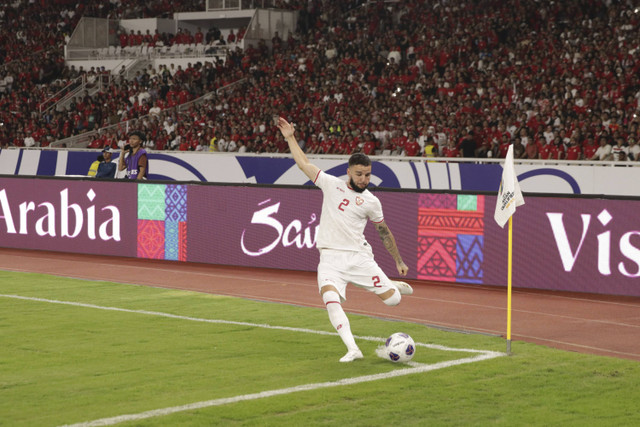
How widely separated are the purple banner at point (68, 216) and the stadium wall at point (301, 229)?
0.07 feet

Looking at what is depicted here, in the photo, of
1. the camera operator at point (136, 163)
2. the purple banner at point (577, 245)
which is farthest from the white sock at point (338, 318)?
the camera operator at point (136, 163)

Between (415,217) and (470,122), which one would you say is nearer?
(415,217)

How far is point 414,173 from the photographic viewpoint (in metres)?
24.3

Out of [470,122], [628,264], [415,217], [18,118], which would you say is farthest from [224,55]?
[628,264]

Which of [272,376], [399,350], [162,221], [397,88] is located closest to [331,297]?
[399,350]

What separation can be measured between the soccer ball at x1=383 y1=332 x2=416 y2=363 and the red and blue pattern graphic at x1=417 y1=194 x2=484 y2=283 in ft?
21.7

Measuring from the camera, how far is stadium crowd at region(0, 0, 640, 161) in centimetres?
2509

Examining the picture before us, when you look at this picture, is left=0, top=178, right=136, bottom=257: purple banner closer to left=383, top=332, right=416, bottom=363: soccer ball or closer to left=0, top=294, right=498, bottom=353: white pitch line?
left=0, top=294, right=498, bottom=353: white pitch line

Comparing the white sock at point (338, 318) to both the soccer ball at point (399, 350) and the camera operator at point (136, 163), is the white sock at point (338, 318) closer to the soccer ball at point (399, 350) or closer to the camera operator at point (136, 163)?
the soccer ball at point (399, 350)

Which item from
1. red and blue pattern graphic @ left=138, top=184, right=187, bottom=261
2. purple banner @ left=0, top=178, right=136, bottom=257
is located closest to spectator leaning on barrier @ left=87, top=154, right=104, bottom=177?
purple banner @ left=0, top=178, right=136, bottom=257

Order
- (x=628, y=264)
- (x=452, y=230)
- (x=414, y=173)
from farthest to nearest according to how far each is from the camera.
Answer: (x=414, y=173) → (x=452, y=230) → (x=628, y=264)

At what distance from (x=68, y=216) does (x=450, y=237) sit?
28.6ft

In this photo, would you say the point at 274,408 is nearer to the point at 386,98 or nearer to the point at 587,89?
the point at 587,89

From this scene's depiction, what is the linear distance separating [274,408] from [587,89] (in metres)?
20.4
